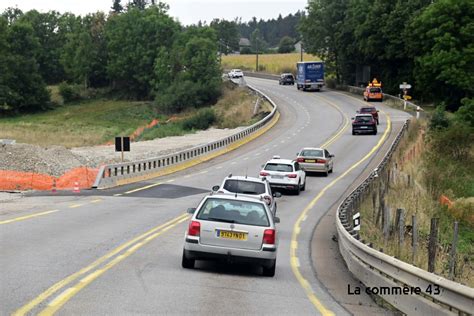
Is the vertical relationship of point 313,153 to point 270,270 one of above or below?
below

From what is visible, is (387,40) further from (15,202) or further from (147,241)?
(147,241)

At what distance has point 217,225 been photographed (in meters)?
13.7

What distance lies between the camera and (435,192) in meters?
38.9

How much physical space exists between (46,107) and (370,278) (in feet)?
360

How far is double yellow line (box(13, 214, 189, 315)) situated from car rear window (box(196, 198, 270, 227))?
1998 mm

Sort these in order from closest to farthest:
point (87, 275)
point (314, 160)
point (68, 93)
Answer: point (87, 275), point (314, 160), point (68, 93)

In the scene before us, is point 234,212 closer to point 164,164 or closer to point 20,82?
point 164,164

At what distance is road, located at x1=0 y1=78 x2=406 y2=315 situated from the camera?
35.4ft

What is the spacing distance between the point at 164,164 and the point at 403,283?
30944 millimetres

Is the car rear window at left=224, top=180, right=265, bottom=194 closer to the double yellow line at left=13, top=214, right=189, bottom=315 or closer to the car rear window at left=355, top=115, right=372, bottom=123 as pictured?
the double yellow line at left=13, top=214, right=189, bottom=315

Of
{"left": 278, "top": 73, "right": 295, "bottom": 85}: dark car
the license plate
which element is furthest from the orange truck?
the license plate

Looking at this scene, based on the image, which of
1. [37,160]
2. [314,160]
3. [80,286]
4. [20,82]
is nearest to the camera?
[80,286]

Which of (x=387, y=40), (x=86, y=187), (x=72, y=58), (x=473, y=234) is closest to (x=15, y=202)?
(x=86, y=187)

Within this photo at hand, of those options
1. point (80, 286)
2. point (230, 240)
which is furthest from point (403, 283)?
point (80, 286)
